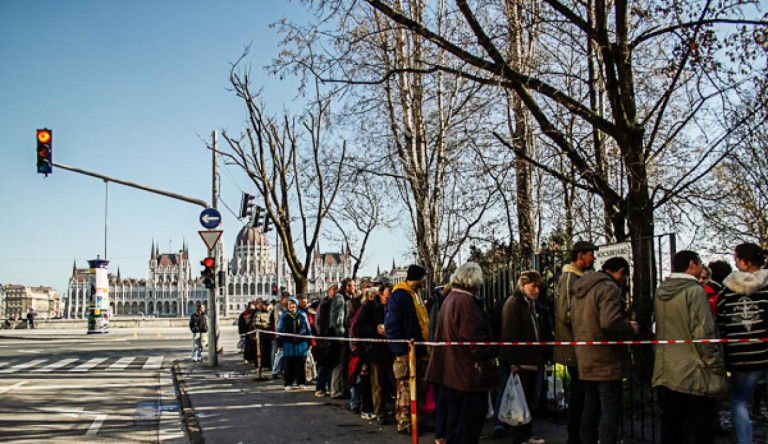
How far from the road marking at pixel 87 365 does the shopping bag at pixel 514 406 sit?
13485mm

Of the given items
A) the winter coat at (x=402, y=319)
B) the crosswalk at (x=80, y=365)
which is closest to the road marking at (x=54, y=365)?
the crosswalk at (x=80, y=365)

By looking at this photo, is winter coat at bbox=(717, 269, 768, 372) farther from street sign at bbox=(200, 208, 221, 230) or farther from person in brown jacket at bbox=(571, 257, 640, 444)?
street sign at bbox=(200, 208, 221, 230)

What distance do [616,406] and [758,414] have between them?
13.0ft

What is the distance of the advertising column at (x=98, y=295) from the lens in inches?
1575

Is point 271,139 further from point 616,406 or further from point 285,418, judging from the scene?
point 616,406

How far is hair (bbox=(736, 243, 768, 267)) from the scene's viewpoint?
6.16m

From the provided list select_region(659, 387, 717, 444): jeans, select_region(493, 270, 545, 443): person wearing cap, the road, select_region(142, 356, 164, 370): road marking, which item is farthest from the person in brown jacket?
select_region(142, 356, 164, 370): road marking

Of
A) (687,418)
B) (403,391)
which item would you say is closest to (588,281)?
(687,418)

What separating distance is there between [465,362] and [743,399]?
8.09 feet

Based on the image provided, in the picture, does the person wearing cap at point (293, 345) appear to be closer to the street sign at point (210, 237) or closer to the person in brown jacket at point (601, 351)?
the street sign at point (210, 237)

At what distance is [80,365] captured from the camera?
62.6 ft

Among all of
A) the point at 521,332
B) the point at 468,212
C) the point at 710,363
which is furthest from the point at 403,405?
the point at 468,212

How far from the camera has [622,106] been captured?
9.05m

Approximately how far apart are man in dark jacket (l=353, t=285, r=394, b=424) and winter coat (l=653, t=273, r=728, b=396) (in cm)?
375
